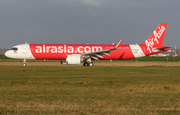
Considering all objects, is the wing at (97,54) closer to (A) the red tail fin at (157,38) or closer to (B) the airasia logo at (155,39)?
(B) the airasia logo at (155,39)

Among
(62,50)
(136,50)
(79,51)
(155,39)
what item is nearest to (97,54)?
(79,51)

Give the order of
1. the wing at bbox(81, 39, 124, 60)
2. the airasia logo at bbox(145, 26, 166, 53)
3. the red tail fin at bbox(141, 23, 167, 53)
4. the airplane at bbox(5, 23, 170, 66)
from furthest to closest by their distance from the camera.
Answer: the red tail fin at bbox(141, 23, 167, 53)
the airasia logo at bbox(145, 26, 166, 53)
the airplane at bbox(5, 23, 170, 66)
the wing at bbox(81, 39, 124, 60)

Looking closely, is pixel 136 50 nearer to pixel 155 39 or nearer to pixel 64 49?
pixel 155 39

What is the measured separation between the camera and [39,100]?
10188 mm

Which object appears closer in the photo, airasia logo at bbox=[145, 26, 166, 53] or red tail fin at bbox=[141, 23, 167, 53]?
airasia logo at bbox=[145, 26, 166, 53]

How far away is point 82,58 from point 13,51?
10894 millimetres

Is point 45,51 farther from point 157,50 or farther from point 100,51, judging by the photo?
point 157,50

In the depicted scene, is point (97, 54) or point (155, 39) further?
point (155, 39)

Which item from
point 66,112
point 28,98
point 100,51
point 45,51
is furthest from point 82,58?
point 66,112

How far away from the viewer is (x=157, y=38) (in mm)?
40312

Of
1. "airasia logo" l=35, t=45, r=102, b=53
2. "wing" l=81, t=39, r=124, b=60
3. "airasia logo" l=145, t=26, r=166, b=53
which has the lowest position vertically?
"wing" l=81, t=39, r=124, b=60

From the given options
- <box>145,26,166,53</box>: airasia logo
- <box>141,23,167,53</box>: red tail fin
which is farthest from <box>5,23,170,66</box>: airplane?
<box>141,23,167,53</box>: red tail fin

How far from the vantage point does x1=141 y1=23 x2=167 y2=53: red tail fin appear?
131 feet

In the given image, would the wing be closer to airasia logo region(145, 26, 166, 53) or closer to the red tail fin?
airasia logo region(145, 26, 166, 53)
